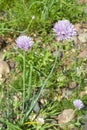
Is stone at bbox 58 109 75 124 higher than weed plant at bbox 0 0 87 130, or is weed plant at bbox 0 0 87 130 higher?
weed plant at bbox 0 0 87 130

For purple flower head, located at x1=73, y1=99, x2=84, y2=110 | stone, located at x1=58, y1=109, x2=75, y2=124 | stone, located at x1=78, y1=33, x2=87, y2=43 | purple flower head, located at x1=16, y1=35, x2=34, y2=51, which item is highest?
purple flower head, located at x1=16, y1=35, x2=34, y2=51

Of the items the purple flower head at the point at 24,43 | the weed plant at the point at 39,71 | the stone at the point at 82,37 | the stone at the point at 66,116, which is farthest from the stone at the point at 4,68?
the purple flower head at the point at 24,43

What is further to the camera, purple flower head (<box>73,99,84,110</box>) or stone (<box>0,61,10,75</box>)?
stone (<box>0,61,10,75</box>)

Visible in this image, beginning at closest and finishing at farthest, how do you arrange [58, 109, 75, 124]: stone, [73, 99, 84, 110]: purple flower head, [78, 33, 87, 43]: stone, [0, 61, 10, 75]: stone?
[73, 99, 84, 110]: purple flower head < [58, 109, 75, 124]: stone < [0, 61, 10, 75]: stone < [78, 33, 87, 43]: stone

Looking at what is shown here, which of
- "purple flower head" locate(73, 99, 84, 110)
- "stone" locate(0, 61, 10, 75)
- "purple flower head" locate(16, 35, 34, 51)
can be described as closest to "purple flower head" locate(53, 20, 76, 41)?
"purple flower head" locate(16, 35, 34, 51)

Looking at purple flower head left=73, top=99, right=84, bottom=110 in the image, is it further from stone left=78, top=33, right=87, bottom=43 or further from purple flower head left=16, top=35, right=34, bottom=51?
stone left=78, top=33, right=87, bottom=43

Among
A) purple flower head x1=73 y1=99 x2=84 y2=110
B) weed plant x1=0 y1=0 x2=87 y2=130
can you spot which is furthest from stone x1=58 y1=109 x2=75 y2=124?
purple flower head x1=73 y1=99 x2=84 y2=110

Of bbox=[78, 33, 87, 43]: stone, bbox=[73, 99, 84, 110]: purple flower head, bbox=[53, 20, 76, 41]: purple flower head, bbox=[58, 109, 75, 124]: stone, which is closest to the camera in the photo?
bbox=[53, 20, 76, 41]: purple flower head

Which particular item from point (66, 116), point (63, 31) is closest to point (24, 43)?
point (63, 31)

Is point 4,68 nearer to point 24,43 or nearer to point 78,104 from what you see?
point 78,104
